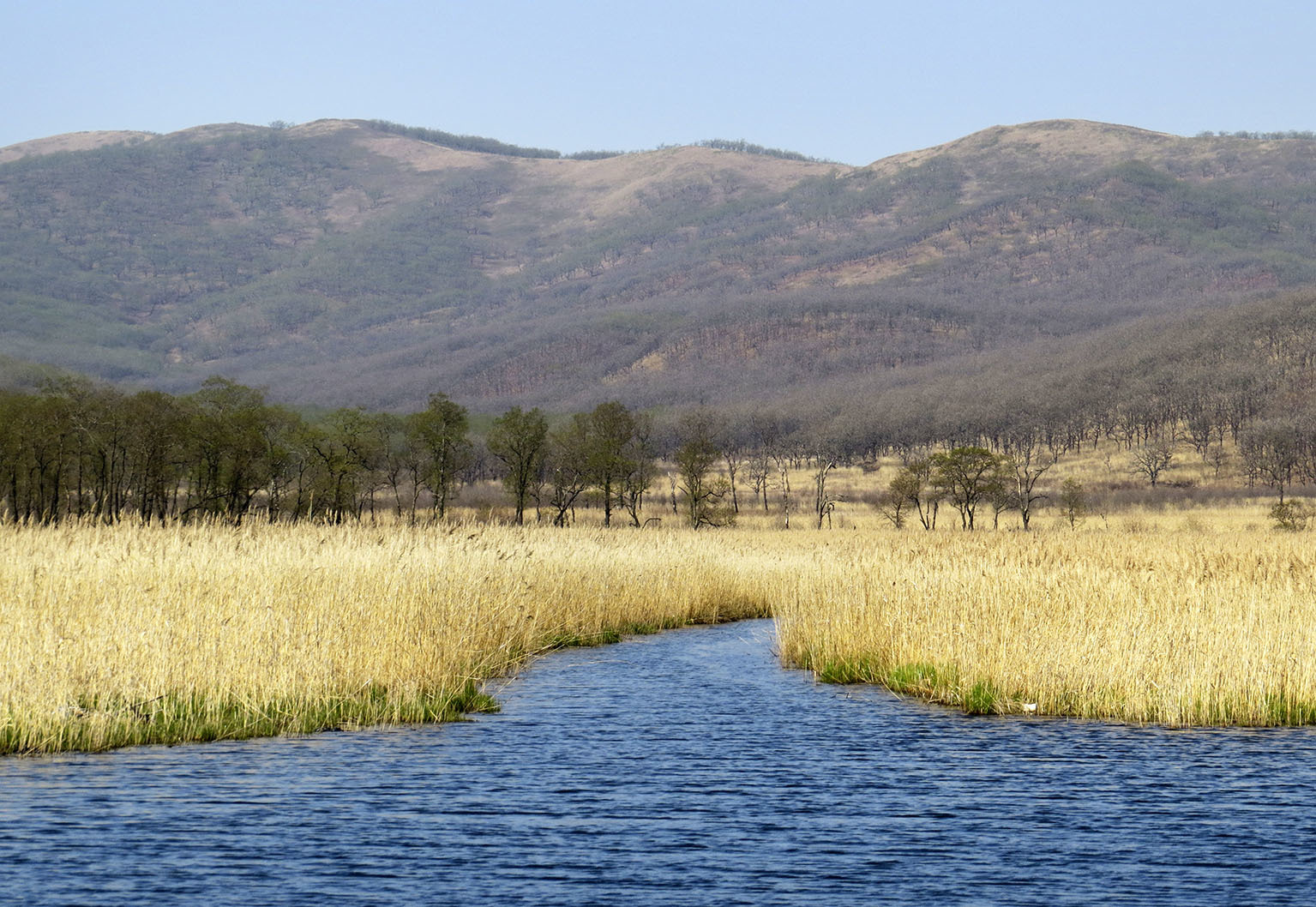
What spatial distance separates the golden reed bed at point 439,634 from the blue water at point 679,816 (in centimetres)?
72

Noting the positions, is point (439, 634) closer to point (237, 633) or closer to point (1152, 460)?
point (237, 633)

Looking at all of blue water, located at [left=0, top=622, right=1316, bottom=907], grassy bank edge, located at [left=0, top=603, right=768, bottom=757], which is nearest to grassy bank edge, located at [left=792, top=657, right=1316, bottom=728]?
blue water, located at [left=0, top=622, right=1316, bottom=907]

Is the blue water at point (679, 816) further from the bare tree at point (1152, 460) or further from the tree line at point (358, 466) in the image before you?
the bare tree at point (1152, 460)

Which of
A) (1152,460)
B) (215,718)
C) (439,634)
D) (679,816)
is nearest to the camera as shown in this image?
(679,816)

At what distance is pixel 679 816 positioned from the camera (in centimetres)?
1202

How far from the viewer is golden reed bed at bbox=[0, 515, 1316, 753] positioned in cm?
1567

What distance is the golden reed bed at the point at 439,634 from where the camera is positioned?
51.4ft

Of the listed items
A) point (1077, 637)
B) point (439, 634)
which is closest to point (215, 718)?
point (439, 634)

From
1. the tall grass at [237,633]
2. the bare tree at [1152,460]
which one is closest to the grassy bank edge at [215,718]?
the tall grass at [237,633]

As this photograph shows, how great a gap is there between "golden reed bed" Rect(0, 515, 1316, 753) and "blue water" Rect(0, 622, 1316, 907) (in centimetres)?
72

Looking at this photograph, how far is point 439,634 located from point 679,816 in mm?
8183

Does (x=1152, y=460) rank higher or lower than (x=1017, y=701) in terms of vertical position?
higher

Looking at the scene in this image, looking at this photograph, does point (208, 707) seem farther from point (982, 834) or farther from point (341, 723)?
point (982, 834)

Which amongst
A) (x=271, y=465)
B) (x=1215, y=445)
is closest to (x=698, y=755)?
(x=271, y=465)
